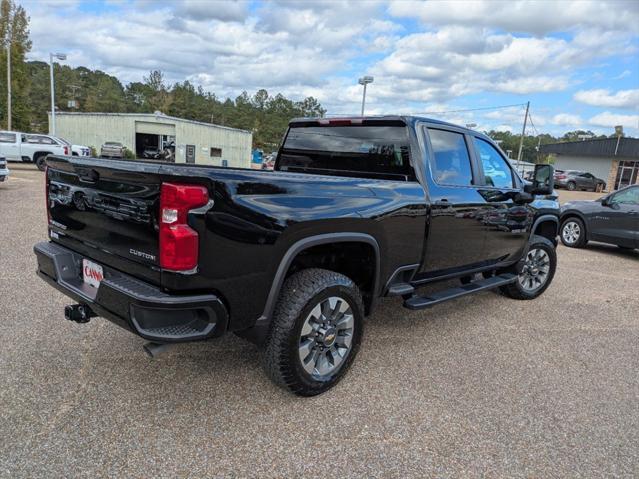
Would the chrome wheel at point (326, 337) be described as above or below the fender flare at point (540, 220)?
below

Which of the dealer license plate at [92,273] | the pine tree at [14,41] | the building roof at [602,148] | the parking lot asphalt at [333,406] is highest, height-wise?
the pine tree at [14,41]

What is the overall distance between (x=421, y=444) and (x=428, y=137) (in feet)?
7.85

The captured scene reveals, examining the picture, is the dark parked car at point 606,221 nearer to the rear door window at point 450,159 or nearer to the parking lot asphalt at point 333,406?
the parking lot asphalt at point 333,406

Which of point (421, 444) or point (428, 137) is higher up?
point (428, 137)

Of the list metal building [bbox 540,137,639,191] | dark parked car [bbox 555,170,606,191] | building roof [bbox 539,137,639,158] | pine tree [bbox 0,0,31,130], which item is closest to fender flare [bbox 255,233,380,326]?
dark parked car [bbox 555,170,606,191]

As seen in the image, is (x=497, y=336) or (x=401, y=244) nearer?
(x=401, y=244)

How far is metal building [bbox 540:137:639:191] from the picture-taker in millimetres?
38312

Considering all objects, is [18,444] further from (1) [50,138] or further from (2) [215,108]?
(2) [215,108]

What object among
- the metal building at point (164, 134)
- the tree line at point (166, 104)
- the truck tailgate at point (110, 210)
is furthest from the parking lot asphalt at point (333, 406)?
the tree line at point (166, 104)

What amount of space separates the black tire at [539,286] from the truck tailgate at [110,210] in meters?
4.39

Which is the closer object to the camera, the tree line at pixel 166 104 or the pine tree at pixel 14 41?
the pine tree at pixel 14 41

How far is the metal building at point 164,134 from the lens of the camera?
121ft

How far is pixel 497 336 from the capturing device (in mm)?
4340

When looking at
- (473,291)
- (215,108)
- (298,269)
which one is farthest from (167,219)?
(215,108)
